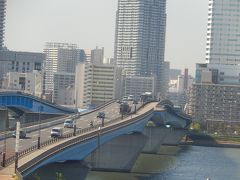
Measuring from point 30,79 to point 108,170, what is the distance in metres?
127

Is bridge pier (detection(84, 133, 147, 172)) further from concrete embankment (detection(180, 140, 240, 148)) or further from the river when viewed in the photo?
concrete embankment (detection(180, 140, 240, 148))

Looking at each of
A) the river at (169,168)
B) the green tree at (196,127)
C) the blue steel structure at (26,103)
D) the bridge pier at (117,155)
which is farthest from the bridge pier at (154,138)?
the green tree at (196,127)

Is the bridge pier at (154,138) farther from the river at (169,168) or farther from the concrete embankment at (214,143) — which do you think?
the concrete embankment at (214,143)

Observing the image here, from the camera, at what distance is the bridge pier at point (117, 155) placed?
237 ft

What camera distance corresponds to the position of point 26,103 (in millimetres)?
94312

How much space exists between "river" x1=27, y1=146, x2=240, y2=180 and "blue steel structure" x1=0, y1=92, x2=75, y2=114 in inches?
503

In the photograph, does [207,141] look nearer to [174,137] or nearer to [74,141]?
[174,137]

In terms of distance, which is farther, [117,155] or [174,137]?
[174,137]

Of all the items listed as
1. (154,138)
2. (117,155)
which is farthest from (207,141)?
(117,155)

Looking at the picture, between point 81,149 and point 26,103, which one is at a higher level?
point 26,103

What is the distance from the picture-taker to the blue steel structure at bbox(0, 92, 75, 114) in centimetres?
9025

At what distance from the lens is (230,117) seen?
16388 centimetres

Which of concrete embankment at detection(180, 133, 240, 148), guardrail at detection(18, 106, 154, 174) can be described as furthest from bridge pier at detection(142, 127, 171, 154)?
guardrail at detection(18, 106, 154, 174)

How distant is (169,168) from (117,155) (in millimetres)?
9289
